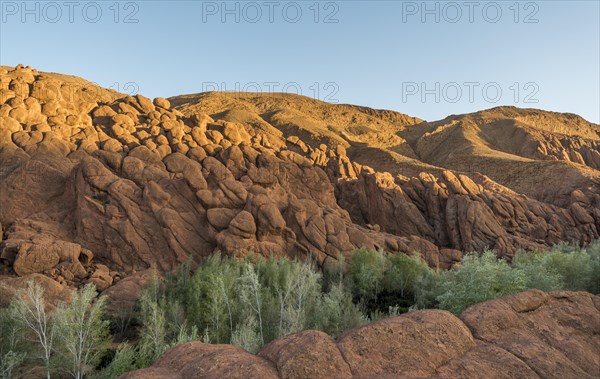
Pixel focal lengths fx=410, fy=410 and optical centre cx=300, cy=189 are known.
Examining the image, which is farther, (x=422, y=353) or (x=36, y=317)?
(x=36, y=317)

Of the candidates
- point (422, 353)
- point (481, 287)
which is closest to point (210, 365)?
point (422, 353)

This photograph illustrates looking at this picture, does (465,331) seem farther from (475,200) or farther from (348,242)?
(475,200)

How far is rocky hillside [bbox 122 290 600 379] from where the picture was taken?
22.4 ft

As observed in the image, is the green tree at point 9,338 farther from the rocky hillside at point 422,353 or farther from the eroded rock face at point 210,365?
the rocky hillside at point 422,353

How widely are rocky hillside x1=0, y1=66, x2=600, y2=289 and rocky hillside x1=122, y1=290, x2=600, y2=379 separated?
1247 inches

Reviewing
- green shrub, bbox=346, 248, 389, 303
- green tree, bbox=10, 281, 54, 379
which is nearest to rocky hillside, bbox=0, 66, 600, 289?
green shrub, bbox=346, 248, 389, 303

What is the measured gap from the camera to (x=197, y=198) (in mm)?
43531

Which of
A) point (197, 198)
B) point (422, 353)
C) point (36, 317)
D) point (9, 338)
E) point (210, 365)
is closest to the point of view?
point (210, 365)

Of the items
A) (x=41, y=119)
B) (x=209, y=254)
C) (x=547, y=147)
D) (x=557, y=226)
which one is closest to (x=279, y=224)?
(x=209, y=254)

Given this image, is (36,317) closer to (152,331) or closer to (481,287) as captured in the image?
(152,331)

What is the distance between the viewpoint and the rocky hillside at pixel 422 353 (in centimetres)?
683

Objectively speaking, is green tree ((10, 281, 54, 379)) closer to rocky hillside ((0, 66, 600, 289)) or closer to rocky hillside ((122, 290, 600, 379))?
rocky hillside ((0, 66, 600, 289))

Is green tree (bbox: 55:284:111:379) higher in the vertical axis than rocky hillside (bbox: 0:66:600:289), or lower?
lower

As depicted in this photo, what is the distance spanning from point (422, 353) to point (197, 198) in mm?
38589
